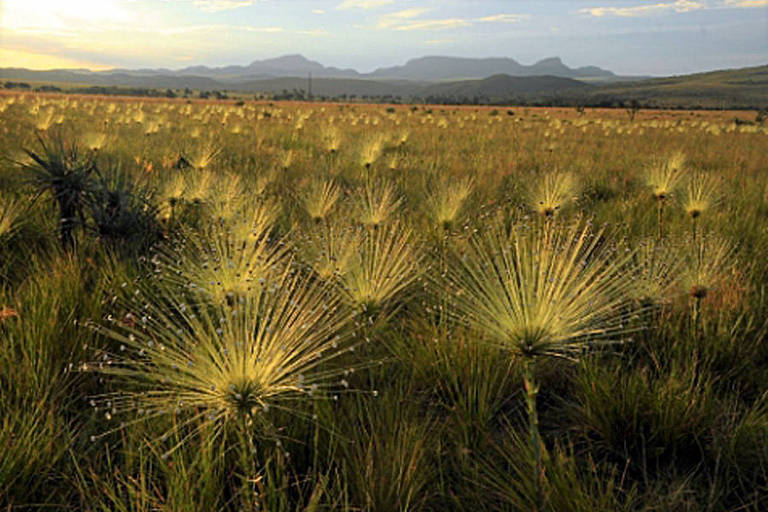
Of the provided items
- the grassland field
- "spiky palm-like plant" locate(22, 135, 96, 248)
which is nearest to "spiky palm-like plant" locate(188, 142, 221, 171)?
the grassland field

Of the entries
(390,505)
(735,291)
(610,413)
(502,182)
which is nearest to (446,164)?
(502,182)

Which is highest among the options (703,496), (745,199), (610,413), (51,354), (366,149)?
(366,149)

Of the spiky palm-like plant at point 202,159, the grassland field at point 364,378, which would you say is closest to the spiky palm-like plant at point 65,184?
the grassland field at point 364,378

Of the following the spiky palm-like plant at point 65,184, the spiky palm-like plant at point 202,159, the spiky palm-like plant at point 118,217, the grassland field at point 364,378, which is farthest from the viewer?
the spiky palm-like plant at point 202,159

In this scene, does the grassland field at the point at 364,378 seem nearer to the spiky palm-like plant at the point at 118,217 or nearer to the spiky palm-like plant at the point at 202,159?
the spiky palm-like plant at the point at 118,217

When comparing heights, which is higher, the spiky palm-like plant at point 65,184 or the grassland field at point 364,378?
the spiky palm-like plant at point 65,184

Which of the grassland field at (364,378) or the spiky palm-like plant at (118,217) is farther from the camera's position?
the spiky palm-like plant at (118,217)

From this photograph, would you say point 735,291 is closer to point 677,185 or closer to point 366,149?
point 677,185

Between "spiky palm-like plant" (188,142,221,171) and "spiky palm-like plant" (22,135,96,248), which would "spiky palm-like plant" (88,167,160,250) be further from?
"spiky palm-like plant" (188,142,221,171)

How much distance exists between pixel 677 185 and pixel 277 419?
4.96m

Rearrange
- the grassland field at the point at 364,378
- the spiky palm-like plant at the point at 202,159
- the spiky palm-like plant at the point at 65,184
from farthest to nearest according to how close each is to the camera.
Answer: the spiky palm-like plant at the point at 202,159, the spiky palm-like plant at the point at 65,184, the grassland field at the point at 364,378

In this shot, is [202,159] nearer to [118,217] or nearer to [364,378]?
[118,217]

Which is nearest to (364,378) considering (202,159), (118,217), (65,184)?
(118,217)

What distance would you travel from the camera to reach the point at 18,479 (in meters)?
1.74
